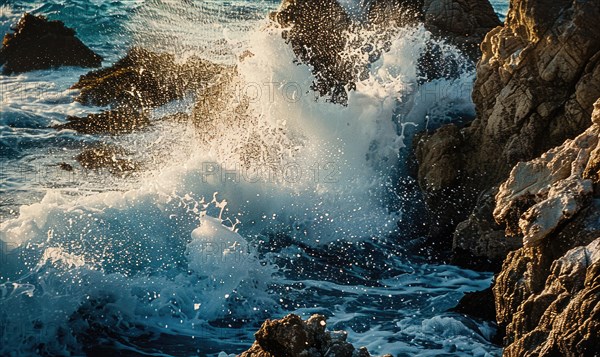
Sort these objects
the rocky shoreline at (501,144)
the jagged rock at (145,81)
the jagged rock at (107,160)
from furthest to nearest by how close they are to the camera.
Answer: the jagged rock at (145,81) → the jagged rock at (107,160) → the rocky shoreline at (501,144)

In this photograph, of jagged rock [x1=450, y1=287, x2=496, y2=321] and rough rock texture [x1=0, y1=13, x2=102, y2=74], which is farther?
rough rock texture [x1=0, y1=13, x2=102, y2=74]

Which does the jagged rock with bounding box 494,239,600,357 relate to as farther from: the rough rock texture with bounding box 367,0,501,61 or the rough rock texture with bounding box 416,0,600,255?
the rough rock texture with bounding box 367,0,501,61

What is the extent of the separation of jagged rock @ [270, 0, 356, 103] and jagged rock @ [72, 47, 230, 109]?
204cm

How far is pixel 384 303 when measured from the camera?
9.61 meters

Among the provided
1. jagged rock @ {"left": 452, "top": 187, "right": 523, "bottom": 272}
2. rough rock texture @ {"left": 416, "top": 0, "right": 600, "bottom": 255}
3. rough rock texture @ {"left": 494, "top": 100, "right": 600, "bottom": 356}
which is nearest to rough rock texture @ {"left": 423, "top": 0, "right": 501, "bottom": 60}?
rough rock texture @ {"left": 416, "top": 0, "right": 600, "bottom": 255}

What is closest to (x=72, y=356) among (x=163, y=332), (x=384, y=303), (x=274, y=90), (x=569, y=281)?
(x=163, y=332)

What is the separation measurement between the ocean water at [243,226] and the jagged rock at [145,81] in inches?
21.9

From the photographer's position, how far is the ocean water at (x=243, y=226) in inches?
358

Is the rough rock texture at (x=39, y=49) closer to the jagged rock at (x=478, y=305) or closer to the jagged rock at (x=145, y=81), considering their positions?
the jagged rock at (x=145, y=81)

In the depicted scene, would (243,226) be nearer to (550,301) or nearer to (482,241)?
(482,241)

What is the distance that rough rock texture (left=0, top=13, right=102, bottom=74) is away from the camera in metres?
20.2

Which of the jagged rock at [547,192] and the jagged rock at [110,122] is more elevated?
the jagged rock at [110,122]

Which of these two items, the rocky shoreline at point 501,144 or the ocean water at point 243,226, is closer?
the rocky shoreline at point 501,144

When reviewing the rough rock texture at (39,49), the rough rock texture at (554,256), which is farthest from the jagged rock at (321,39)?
the rough rock texture at (554,256)
